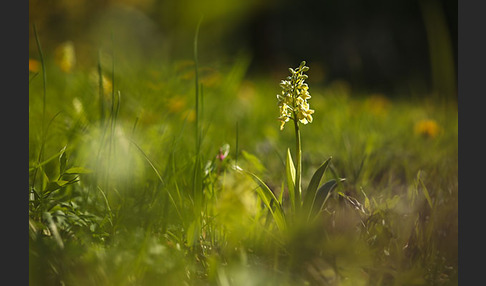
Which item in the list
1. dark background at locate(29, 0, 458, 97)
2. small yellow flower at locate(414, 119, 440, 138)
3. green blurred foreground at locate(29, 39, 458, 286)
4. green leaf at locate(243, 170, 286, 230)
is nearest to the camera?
green blurred foreground at locate(29, 39, 458, 286)

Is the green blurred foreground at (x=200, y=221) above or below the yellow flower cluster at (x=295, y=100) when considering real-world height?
below

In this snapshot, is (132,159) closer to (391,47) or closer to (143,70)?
(143,70)

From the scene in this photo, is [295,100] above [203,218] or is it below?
above

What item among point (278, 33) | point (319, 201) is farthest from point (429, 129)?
point (278, 33)

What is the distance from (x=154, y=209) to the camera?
3.74 feet

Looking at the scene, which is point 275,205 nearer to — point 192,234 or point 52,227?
point 192,234

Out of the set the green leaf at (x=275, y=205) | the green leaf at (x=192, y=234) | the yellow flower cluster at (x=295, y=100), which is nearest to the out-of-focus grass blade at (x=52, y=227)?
the green leaf at (x=192, y=234)

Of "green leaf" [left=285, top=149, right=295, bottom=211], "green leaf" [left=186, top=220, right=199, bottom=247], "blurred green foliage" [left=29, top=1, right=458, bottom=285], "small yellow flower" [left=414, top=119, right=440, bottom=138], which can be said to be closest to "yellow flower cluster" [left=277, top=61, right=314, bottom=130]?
"green leaf" [left=285, top=149, right=295, bottom=211]

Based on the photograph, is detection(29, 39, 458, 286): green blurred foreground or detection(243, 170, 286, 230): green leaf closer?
detection(29, 39, 458, 286): green blurred foreground

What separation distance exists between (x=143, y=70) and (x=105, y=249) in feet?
5.59

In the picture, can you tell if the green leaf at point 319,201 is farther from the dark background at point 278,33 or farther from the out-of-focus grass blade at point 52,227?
the dark background at point 278,33

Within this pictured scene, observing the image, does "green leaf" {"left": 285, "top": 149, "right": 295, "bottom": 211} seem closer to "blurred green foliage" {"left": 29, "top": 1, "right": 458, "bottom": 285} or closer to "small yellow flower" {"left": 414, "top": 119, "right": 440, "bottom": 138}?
"blurred green foliage" {"left": 29, "top": 1, "right": 458, "bottom": 285}

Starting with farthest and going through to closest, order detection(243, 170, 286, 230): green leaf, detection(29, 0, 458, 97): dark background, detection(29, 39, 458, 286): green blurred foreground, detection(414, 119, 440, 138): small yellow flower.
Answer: detection(29, 0, 458, 97): dark background → detection(414, 119, 440, 138): small yellow flower → detection(243, 170, 286, 230): green leaf → detection(29, 39, 458, 286): green blurred foreground

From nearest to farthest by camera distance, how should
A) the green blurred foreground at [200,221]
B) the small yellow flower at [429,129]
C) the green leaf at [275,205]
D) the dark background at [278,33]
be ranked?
the green blurred foreground at [200,221] < the green leaf at [275,205] < the small yellow flower at [429,129] < the dark background at [278,33]
